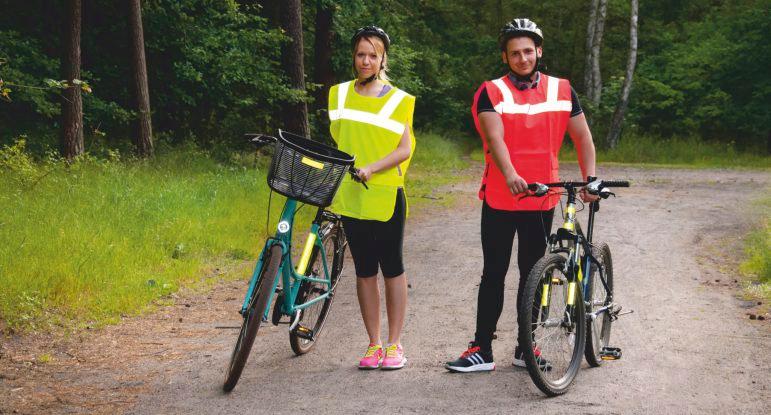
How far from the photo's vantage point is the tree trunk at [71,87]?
1429cm

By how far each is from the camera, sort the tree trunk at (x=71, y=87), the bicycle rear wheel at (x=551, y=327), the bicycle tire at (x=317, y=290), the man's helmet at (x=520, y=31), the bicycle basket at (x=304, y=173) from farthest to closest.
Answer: the tree trunk at (x=71, y=87)
the bicycle tire at (x=317, y=290)
the man's helmet at (x=520, y=31)
the bicycle basket at (x=304, y=173)
the bicycle rear wheel at (x=551, y=327)

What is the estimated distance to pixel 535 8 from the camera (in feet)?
142

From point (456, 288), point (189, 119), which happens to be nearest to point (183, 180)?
point (456, 288)

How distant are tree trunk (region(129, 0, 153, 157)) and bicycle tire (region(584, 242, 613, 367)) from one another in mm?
11948

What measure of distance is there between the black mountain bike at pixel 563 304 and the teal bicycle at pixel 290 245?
1.16 metres

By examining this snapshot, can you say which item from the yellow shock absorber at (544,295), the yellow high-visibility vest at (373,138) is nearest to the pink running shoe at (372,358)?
the yellow high-visibility vest at (373,138)

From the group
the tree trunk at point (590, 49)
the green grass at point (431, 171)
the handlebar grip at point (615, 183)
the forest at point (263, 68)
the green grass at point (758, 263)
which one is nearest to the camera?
the handlebar grip at point (615, 183)

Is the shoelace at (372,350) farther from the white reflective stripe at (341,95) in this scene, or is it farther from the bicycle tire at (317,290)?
the white reflective stripe at (341,95)

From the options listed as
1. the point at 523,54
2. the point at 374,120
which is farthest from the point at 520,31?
the point at 374,120

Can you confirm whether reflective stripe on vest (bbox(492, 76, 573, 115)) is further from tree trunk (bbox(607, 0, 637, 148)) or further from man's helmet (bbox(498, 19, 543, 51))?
tree trunk (bbox(607, 0, 637, 148))

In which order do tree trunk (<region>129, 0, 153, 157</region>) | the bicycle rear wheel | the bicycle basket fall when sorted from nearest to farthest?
the bicycle rear wheel < the bicycle basket < tree trunk (<region>129, 0, 153, 157</region>)

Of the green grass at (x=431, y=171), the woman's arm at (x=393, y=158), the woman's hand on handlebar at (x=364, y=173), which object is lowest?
the green grass at (x=431, y=171)

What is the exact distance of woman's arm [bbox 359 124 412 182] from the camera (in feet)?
17.6

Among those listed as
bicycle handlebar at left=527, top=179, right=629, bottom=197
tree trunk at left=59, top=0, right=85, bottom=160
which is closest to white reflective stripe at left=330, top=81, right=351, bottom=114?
bicycle handlebar at left=527, top=179, right=629, bottom=197
